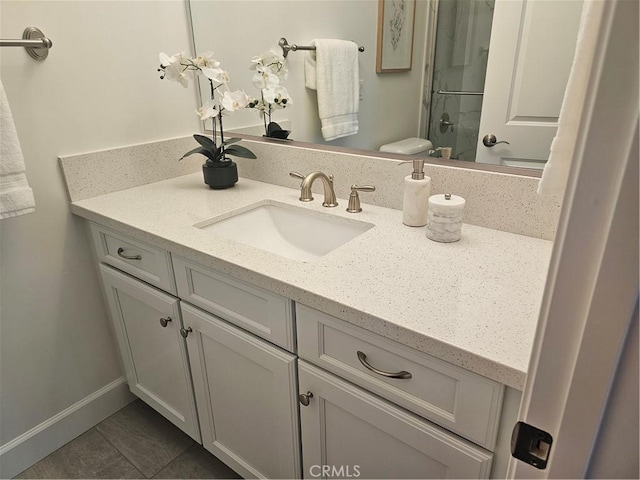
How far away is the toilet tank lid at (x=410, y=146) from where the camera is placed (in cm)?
120

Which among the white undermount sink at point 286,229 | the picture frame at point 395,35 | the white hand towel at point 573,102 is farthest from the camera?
the white undermount sink at point 286,229

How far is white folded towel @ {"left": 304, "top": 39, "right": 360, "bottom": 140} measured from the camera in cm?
135

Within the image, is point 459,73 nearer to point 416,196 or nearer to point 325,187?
point 416,196

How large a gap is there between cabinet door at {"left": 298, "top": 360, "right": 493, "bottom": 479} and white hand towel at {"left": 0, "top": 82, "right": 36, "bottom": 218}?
89 centimetres

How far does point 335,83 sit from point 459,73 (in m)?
Answer: 0.44

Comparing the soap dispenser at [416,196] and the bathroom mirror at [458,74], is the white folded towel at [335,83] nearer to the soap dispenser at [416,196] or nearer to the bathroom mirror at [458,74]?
the bathroom mirror at [458,74]

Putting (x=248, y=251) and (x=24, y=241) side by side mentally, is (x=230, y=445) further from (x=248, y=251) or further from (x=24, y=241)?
(x=24, y=241)

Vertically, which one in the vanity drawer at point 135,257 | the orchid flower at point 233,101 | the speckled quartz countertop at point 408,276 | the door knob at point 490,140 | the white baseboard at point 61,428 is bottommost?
the white baseboard at point 61,428

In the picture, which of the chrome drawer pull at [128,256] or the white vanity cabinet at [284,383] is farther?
the chrome drawer pull at [128,256]

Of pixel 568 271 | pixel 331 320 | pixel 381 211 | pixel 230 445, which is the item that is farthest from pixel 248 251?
pixel 568 271

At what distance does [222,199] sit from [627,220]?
1.25 metres

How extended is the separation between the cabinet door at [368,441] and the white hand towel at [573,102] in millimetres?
486

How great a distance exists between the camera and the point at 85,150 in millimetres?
1419

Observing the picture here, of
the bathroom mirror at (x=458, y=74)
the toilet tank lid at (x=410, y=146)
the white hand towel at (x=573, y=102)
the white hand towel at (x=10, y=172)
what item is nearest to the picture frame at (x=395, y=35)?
the bathroom mirror at (x=458, y=74)
